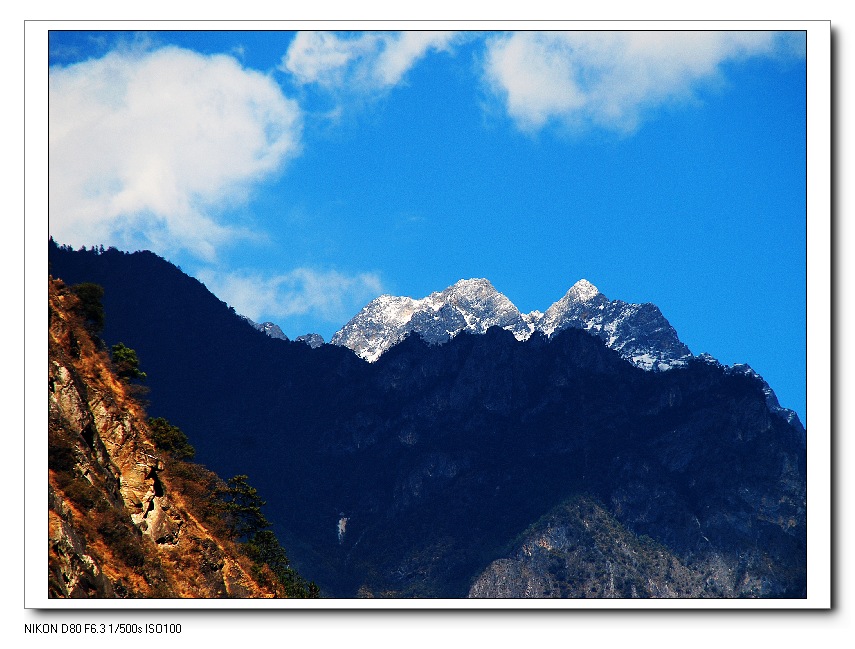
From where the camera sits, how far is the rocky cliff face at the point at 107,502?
2434cm

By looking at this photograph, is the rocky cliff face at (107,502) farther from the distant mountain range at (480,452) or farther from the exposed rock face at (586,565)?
the exposed rock face at (586,565)

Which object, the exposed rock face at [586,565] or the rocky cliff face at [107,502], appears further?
the exposed rock face at [586,565]

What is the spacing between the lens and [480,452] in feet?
595

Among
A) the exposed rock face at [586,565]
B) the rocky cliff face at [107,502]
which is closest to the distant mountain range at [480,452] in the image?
the exposed rock face at [586,565]

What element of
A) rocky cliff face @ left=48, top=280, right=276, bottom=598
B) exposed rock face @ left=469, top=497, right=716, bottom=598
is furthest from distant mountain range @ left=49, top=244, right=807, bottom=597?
rocky cliff face @ left=48, top=280, right=276, bottom=598

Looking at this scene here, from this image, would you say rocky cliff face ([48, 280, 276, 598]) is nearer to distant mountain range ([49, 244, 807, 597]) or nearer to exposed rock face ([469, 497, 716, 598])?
distant mountain range ([49, 244, 807, 597])

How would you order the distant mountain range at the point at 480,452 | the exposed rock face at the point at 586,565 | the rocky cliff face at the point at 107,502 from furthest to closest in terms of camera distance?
the distant mountain range at the point at 480,452 < the exposed rock face at the point at 586,565 < the rocky cliff face at the point at 107,502

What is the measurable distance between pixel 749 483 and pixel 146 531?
140 metres

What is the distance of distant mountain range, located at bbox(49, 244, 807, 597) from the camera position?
149 m

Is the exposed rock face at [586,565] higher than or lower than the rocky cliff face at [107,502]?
lower

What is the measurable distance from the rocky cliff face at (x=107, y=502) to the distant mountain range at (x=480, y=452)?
106 m

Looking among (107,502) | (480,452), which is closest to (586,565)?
(480,452)

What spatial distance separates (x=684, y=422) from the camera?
569 feet
